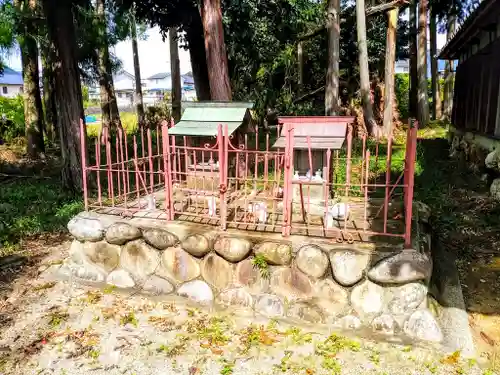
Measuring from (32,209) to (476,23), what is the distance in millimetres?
10054

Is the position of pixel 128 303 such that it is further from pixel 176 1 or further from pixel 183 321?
pixel 176 1

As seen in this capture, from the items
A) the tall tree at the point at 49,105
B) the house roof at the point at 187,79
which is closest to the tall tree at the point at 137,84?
the tall tree at the point at 49,105

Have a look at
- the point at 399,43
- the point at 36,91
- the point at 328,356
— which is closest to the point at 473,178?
the point at 328,356

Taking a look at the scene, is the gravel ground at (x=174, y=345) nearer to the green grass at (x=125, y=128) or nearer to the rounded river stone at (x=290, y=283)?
the rounded river stone at (x=290, y=283)

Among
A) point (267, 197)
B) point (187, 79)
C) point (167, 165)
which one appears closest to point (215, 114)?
point (167, 165)

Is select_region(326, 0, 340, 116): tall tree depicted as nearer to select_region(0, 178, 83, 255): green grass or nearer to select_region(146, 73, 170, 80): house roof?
select_region(0, 178, 83, 255): green grass

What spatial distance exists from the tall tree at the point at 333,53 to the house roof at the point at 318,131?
8.25 m

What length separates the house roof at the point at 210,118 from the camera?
5.34 m

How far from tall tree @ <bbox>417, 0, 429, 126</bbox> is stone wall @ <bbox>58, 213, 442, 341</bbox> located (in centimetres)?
1503

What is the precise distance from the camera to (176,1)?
10891mm

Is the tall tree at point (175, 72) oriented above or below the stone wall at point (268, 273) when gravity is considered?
above

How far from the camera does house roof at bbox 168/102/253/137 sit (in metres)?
5.34

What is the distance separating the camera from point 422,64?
1730cm

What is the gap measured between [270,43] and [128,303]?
440 inches
